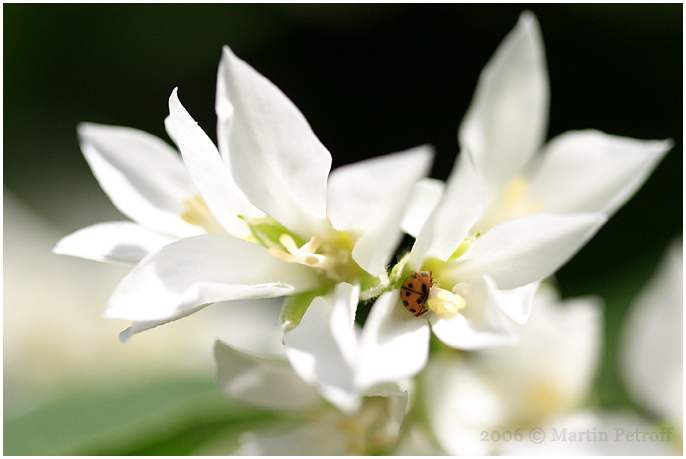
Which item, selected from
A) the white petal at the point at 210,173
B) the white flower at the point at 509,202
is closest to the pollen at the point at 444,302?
the white flower at the point at 509,202

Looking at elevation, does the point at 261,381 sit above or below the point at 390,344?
below

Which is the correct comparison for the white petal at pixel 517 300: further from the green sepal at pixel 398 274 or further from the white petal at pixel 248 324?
the white petal at pixel 248 324

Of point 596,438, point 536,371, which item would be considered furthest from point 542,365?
point 596,438

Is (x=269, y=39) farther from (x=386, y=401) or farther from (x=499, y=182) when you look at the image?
(x=386, y=401)

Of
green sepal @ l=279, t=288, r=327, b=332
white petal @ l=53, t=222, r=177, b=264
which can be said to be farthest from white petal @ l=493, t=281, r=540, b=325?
white petal @ l=53, t=222, r=177, b=264

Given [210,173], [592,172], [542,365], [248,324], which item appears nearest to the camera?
[210,173]

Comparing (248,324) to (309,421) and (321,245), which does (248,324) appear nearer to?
(309,421)
